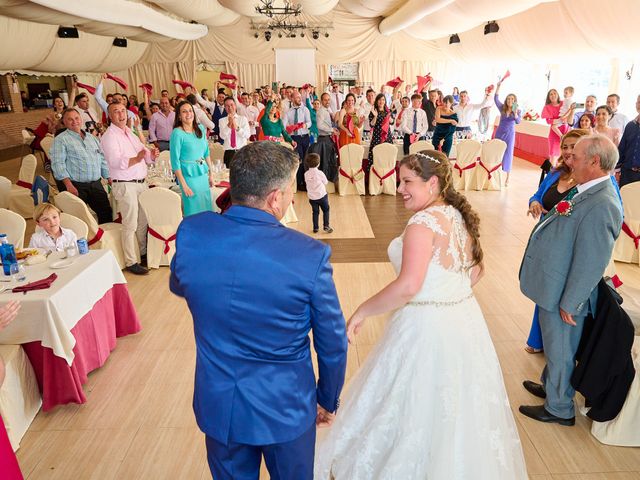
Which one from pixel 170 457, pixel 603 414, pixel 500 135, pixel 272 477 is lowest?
pixel 170 457

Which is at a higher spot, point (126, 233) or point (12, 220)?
point (12, 220)

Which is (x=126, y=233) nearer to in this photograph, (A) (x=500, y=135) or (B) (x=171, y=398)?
(B) (x=171, y=398)

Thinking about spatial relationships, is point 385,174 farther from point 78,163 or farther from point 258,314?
point 258,314

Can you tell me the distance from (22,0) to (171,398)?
7069 millimetres

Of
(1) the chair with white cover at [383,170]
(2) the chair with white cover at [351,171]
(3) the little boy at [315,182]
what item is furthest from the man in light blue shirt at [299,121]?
(3) the little boy at [315,182]

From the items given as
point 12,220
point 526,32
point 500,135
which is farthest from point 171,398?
point 526,32

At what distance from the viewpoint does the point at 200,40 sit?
1809 cm

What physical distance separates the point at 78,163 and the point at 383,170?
15.7 feet

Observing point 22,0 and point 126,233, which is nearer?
point 126,233

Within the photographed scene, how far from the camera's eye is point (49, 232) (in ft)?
11.9

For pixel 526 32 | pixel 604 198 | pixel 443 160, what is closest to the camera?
pixel 443 160

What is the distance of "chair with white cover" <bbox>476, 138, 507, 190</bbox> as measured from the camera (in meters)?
8.11

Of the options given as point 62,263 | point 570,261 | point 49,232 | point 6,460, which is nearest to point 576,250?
point 570,261

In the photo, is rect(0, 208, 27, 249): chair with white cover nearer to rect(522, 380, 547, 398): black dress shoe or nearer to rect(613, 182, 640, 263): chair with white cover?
rect(522, 380, 547, 398): black dress shoe
